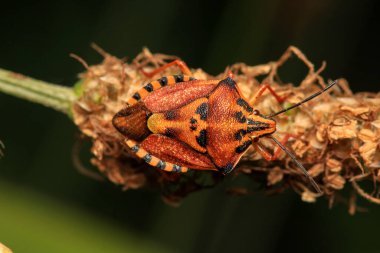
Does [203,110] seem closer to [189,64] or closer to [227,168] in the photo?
[227,168]

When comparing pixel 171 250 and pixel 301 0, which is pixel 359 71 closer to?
pixel 301 0

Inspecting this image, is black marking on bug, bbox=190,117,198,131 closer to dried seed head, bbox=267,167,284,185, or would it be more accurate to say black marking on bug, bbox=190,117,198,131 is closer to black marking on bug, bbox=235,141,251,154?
black marking on bug, bbox=235,141,251,154

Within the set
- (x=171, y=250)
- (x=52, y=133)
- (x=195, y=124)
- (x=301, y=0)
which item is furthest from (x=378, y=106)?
(x=52, y=133)

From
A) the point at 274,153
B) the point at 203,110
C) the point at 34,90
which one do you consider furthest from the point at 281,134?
the point at 34,90

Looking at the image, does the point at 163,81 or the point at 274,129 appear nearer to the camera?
the point at 274,129

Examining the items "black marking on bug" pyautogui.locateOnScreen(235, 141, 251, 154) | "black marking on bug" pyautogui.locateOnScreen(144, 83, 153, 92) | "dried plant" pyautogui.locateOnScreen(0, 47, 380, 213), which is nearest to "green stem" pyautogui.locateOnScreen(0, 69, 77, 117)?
"dried plant" pyautogui.locateOnScreen(0, 47, 380, 213)

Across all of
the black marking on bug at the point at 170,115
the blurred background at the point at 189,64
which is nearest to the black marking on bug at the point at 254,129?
the black marking on bug at the point at 170,115

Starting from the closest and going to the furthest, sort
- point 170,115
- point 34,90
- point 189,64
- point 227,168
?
point 34,90
point 227,168
point 170,115
point 189,64
